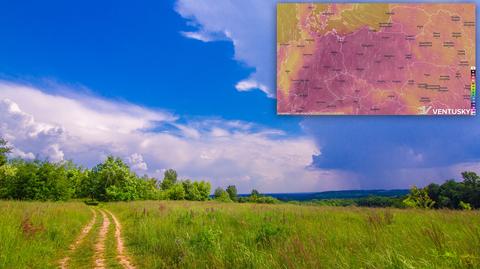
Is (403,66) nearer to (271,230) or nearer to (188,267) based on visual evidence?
(271,230)

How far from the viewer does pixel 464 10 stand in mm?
14914

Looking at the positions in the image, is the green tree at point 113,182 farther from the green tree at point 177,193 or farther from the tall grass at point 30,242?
the tall grass at point 30,242

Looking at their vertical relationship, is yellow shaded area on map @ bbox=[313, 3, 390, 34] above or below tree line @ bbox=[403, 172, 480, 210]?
above

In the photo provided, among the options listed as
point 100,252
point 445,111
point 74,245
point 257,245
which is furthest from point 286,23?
point 74,245

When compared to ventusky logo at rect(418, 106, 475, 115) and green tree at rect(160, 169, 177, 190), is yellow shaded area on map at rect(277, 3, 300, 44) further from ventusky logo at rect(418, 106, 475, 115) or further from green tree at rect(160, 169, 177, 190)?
green tree at rect(160, 169, 177, 190)

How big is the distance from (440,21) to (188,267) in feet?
40.6

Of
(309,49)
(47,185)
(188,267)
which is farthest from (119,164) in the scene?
(188,267)

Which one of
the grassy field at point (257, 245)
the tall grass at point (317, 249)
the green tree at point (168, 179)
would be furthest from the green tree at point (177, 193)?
the tall grass at point (317, 249)

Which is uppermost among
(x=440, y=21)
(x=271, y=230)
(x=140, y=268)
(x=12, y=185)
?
(x=440, y=21)

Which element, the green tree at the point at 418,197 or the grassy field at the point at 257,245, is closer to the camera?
the grassy field at the point at 257,245
